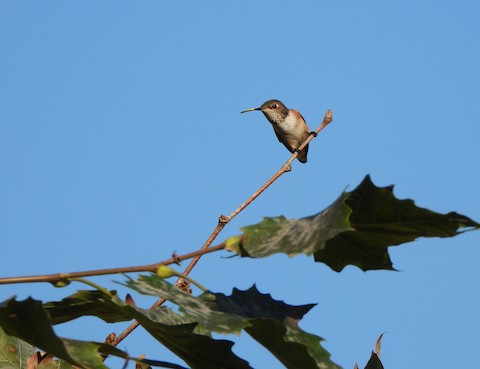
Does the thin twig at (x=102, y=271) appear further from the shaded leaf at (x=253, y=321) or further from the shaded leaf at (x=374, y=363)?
the shaded leaf at (x=374, y=363)

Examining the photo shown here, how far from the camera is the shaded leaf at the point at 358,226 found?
189 centimetres

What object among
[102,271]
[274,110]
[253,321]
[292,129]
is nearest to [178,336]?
[253,321]

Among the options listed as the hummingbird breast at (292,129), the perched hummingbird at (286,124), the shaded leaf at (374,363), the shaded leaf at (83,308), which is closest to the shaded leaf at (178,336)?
the shaded leaf at (83,308)

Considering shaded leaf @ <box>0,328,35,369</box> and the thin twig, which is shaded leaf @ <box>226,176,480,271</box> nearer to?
the thin twig

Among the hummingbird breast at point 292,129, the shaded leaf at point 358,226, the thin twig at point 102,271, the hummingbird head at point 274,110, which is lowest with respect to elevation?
the thin twig at point 102,271

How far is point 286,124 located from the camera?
1397 centimetres

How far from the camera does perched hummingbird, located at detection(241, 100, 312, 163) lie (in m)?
13.9

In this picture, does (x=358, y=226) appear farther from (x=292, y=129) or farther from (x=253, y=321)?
(x=292, y=129)

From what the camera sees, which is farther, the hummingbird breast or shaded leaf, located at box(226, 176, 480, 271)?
the hummingbird breast

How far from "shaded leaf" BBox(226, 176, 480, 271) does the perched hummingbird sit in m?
11.5

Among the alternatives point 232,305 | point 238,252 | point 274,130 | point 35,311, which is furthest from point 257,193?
point 274,130

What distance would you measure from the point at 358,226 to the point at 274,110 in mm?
12369

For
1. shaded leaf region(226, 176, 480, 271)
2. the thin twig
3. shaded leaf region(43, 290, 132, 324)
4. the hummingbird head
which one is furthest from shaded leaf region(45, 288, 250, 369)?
the hummingbird head

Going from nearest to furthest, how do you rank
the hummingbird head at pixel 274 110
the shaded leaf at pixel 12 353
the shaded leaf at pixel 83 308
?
the shaded leaf at pixel 83 308 → the shaded leaf at pixel 12 353 → the hummingbird head at pixel 274 110
